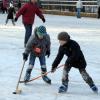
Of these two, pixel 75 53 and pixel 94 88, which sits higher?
pixel 75 53

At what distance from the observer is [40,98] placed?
296 inches

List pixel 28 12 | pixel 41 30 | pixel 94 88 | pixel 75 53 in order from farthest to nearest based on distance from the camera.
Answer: pixel 28 12
pixel 41 30
pixel 94 88
pixel 75 53

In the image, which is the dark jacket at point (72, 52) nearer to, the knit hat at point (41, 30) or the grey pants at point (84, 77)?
the grey pants at point (84, 77)

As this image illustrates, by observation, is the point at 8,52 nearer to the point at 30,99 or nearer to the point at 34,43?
the point at 34,43

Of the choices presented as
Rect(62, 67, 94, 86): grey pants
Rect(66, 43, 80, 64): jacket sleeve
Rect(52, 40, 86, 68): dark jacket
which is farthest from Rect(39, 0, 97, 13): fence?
Rect(66, 43, 80, 64): jacket sleeve

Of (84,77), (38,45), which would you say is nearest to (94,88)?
(84,77)

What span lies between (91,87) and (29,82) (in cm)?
129

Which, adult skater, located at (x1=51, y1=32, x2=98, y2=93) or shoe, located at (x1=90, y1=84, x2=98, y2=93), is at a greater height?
adult skater, located at (x1=51, y1=32, x2=98, y2=93)

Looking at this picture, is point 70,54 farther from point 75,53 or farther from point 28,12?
point 28,12

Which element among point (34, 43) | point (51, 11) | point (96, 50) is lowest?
point (51, 11)

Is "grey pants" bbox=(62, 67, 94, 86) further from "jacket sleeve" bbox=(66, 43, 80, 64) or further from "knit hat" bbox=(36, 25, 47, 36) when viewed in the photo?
"knit hat" bbox=(36, 25, 47, 36)

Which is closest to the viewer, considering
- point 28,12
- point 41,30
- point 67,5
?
point 41,30

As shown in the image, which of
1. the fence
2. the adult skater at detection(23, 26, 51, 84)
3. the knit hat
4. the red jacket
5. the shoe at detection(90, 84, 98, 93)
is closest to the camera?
the shoe at detection(90, 84, 98, 93)

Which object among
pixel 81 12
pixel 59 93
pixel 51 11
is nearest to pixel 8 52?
pixel 59 93
